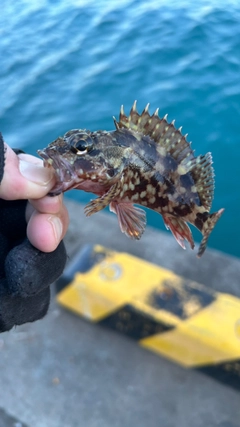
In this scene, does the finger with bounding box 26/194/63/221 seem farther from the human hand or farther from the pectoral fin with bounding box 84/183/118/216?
the pectoral fin with bounding box 84/183/118/216

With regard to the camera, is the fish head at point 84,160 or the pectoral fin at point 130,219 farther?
the pectoral fin at point 130,219

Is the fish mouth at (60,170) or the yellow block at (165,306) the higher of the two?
the fish mouth at (60,170)

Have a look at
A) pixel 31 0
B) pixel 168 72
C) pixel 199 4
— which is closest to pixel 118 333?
pixel 168 72

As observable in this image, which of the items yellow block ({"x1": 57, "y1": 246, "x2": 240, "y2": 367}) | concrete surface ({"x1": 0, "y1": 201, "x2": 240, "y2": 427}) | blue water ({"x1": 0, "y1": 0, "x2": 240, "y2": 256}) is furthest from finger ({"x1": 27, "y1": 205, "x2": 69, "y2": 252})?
blue water ({"x1": 0, "y1": 0, "x2": 240, "y2": 256})

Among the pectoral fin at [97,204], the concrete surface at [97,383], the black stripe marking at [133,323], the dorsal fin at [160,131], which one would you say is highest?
the dorsal fin at [160,131]

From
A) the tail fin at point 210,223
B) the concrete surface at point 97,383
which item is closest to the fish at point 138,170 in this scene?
the tail fin at point 210,223

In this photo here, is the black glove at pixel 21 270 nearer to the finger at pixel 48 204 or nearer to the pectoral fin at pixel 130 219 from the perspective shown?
the finger at pixel 48 204

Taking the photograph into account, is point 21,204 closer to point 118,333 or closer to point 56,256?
point 56,256
